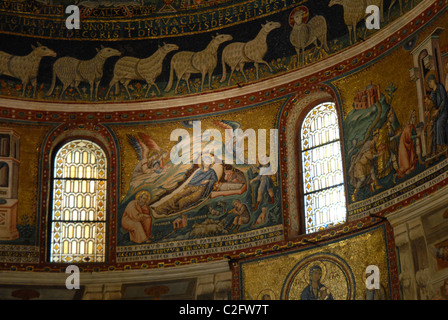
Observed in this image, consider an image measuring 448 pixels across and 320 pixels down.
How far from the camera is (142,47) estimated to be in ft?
80.7

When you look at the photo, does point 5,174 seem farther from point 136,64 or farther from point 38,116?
point 136,64

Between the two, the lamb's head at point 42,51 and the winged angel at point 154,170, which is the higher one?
the lamb's head at point 42,51

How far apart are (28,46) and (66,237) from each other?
5328 mm

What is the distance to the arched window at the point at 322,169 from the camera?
2127cm

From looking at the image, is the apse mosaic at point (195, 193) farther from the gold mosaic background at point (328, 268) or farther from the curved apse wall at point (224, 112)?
the gold mosaic background at point (328, 268)

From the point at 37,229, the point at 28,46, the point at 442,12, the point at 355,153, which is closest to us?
the point at 442,12

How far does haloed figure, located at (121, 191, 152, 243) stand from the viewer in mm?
22828

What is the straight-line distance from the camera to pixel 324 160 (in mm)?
21969

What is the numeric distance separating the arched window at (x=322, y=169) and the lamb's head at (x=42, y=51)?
7.15m

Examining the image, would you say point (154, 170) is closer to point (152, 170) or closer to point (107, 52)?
point (152, 170)

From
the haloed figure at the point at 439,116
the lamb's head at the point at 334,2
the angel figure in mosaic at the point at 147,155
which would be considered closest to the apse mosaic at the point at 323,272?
the haloed figure at the point at 439,116

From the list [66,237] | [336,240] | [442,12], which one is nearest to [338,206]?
[336,240]

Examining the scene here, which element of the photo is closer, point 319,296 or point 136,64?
point 319,296

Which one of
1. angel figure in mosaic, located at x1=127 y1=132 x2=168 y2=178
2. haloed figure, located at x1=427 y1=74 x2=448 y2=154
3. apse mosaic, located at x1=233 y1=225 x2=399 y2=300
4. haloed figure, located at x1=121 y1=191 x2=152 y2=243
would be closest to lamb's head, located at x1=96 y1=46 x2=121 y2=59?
angel figure in mosaic, located at x1=127 y1=132 x2=168 y2=178
